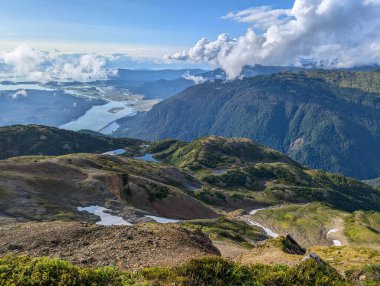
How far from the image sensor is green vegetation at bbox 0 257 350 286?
68.7 ft

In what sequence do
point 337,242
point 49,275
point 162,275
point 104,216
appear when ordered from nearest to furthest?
point 49,275, point 162,275, point 104,216, point 337,242

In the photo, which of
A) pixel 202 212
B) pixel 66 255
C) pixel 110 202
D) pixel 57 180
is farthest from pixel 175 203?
pixel 66 255

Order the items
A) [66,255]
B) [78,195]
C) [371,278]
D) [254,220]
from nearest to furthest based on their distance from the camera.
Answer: [371,278], [66,255], [78,195], [254,220]

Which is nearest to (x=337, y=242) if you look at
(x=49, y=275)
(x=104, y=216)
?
(x=104, y=216)

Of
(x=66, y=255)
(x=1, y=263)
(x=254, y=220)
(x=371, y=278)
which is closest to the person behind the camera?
(x=1, y=263)

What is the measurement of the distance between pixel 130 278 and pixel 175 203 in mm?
124363

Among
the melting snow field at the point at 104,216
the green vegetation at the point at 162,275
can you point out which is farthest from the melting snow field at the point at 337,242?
the green vegetation at the point at 162,275

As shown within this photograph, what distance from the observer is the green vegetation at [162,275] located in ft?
68.7

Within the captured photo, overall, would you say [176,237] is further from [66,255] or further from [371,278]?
[371,278]

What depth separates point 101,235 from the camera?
145 ft

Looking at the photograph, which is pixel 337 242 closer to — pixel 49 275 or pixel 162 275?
pixel 162 275

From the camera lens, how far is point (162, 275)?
25.2m

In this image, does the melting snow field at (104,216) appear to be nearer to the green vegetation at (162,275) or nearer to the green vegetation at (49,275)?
the green vegetation at (162,275)

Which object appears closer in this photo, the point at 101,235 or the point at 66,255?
the point at 66,255
